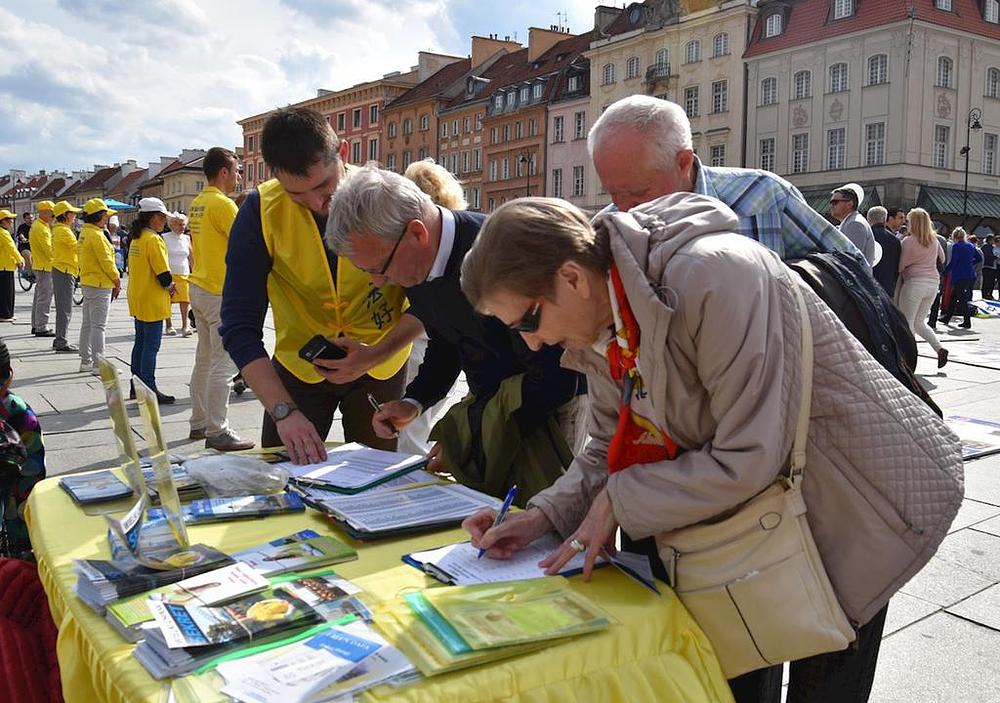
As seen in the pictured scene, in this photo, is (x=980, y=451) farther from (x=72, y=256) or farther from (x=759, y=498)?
(x=72, y=256)

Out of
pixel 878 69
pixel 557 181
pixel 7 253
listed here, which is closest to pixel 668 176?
pixel 7 253

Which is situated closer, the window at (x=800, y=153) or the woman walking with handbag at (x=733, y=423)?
the woman walking with handbag at (x=733, y=423)

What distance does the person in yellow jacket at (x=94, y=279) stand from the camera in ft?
29.2

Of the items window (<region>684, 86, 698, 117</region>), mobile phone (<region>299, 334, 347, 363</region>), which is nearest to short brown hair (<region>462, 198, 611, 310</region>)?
mobile phone (<region>299, 334, 347, 363</region>)

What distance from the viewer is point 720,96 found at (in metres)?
40.4

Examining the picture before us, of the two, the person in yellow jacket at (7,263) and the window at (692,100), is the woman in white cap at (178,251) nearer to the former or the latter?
the person in yellow jacket at (7,263)

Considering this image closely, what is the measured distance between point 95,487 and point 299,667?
4.21 ft

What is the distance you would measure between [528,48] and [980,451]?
51.0 metres

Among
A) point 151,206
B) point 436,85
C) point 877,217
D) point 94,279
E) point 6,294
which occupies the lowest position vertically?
point 6,294

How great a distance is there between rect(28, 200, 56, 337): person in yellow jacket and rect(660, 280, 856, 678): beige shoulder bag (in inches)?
498

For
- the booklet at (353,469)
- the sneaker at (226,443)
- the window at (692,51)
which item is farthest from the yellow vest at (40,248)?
the window at (692,51)

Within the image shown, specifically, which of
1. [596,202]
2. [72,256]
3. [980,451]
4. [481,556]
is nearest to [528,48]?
[596,202]

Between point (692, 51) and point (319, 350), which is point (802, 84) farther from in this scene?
point (319, 350)

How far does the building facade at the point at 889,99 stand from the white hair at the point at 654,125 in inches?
1362
